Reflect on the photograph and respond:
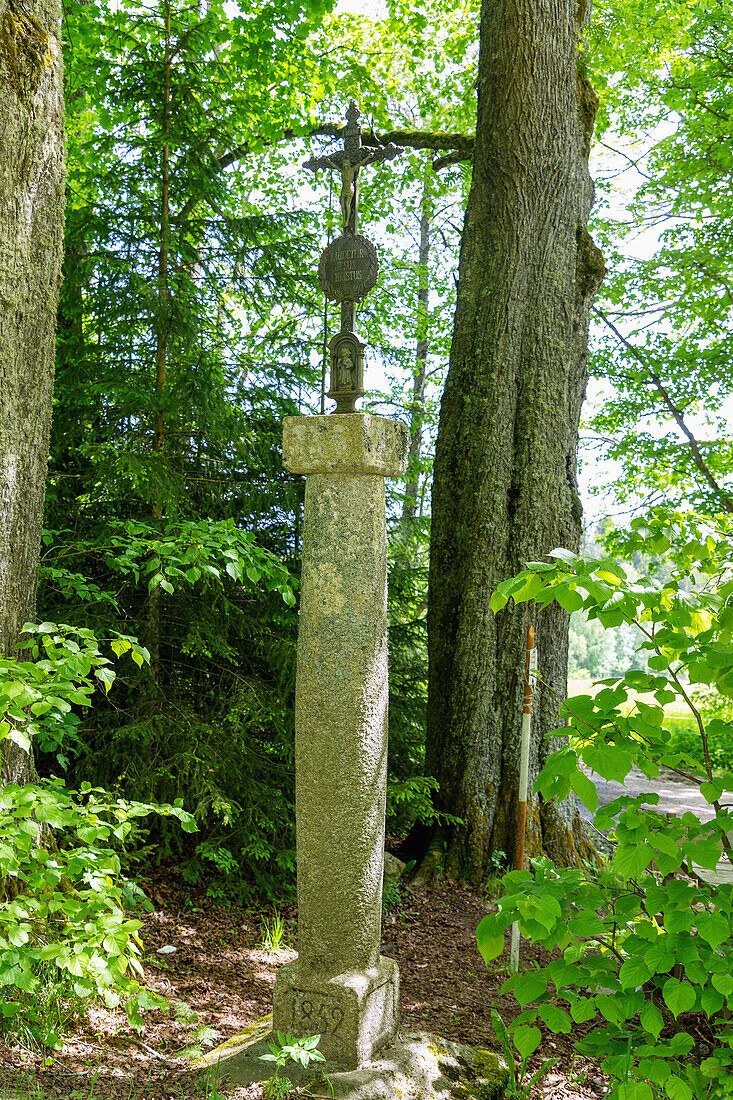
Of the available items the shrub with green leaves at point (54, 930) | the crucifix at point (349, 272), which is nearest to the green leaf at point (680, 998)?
the shrub with green leaves at point (54, 930)

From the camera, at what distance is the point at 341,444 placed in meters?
3.42

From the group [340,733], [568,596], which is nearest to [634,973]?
[568,596]

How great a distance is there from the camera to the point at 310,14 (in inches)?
318

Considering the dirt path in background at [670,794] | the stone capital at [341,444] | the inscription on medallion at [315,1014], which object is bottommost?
the dirt path in background at [670,794]

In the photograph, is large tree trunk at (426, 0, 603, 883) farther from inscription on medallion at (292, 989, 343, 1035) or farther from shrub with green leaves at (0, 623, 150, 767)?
shrub with green leaves at (0, 623, 150, 767)

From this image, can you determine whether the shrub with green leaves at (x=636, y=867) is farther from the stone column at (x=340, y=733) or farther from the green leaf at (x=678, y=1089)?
the stone column at (x=340, y=733)

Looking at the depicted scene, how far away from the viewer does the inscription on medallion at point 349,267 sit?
3607 mm

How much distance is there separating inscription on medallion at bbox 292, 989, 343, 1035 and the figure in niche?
8.36 ft

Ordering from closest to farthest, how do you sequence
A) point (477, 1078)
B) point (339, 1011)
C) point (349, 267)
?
1. point (339, 1011)
2. point (477, 1078)
3. point (349, 267)

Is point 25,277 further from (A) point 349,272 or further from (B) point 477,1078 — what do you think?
(B) point 477,1078

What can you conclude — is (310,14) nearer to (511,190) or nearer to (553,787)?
(511,190)

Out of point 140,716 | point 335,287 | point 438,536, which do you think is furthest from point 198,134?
point 140,716

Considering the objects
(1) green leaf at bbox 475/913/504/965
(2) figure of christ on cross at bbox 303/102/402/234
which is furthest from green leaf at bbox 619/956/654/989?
(2) figure of christ on cross at bbox 303/102/402/234

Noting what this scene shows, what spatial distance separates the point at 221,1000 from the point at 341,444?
2.93 metres
